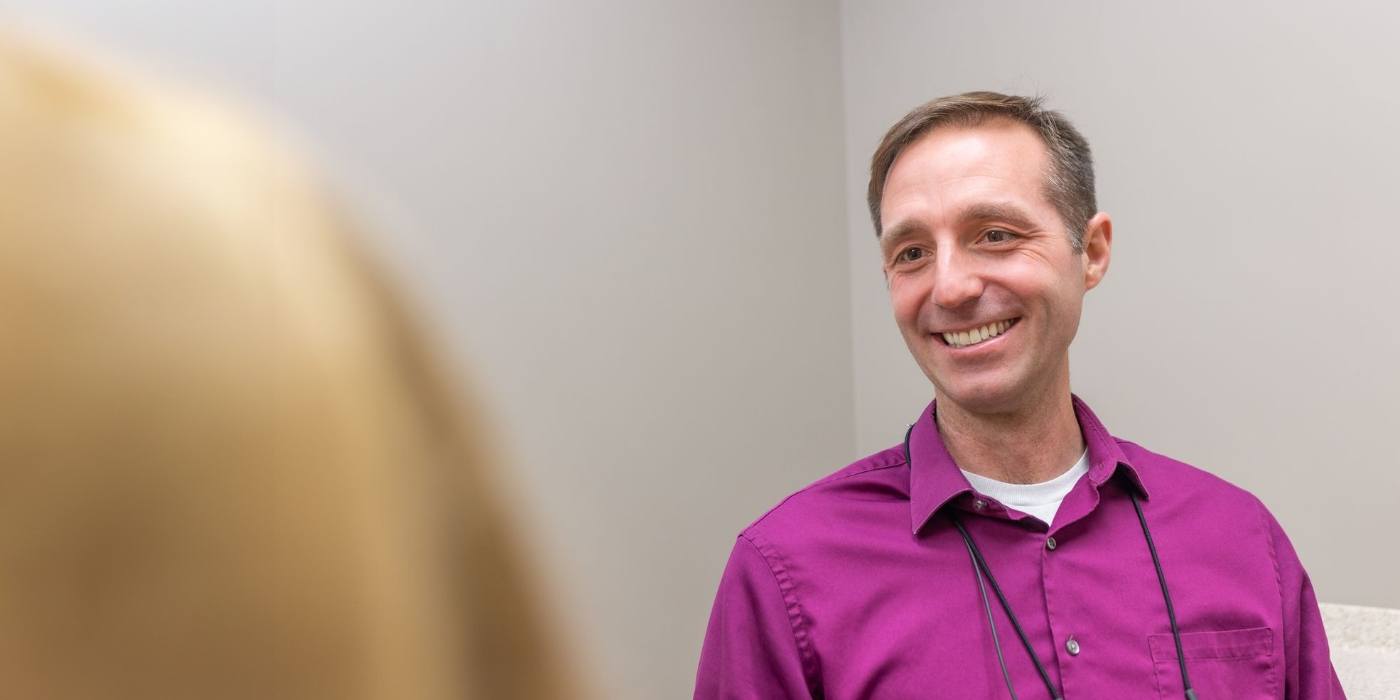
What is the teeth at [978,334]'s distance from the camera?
1.28 metres

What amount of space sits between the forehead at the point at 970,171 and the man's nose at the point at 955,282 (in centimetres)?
6

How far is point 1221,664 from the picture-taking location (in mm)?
1196

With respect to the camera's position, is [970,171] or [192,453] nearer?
[192,453]

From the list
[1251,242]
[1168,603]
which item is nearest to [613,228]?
[1168,603]

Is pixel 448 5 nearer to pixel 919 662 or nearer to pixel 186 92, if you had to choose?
pixel 186 92

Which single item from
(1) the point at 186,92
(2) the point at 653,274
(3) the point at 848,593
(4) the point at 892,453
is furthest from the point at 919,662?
(1) the point at 186,92

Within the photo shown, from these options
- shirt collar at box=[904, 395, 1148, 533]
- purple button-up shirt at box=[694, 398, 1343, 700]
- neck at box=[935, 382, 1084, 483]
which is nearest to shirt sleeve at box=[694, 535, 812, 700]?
purple button-up shirt at box=[694, 398, 1343, 700]

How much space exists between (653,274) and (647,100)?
297mm

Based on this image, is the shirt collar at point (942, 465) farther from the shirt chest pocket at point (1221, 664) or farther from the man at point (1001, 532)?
the shirt chest pocket at point (1221, 664)

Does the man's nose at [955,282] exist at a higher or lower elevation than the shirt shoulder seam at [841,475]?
higher

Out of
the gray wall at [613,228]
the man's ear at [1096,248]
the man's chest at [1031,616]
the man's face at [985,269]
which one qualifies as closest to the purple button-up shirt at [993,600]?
the man's chest at [1031,616]

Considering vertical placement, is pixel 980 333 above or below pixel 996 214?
below

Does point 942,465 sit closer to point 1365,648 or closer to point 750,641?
point 750,641

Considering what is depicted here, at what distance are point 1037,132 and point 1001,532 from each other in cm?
51
